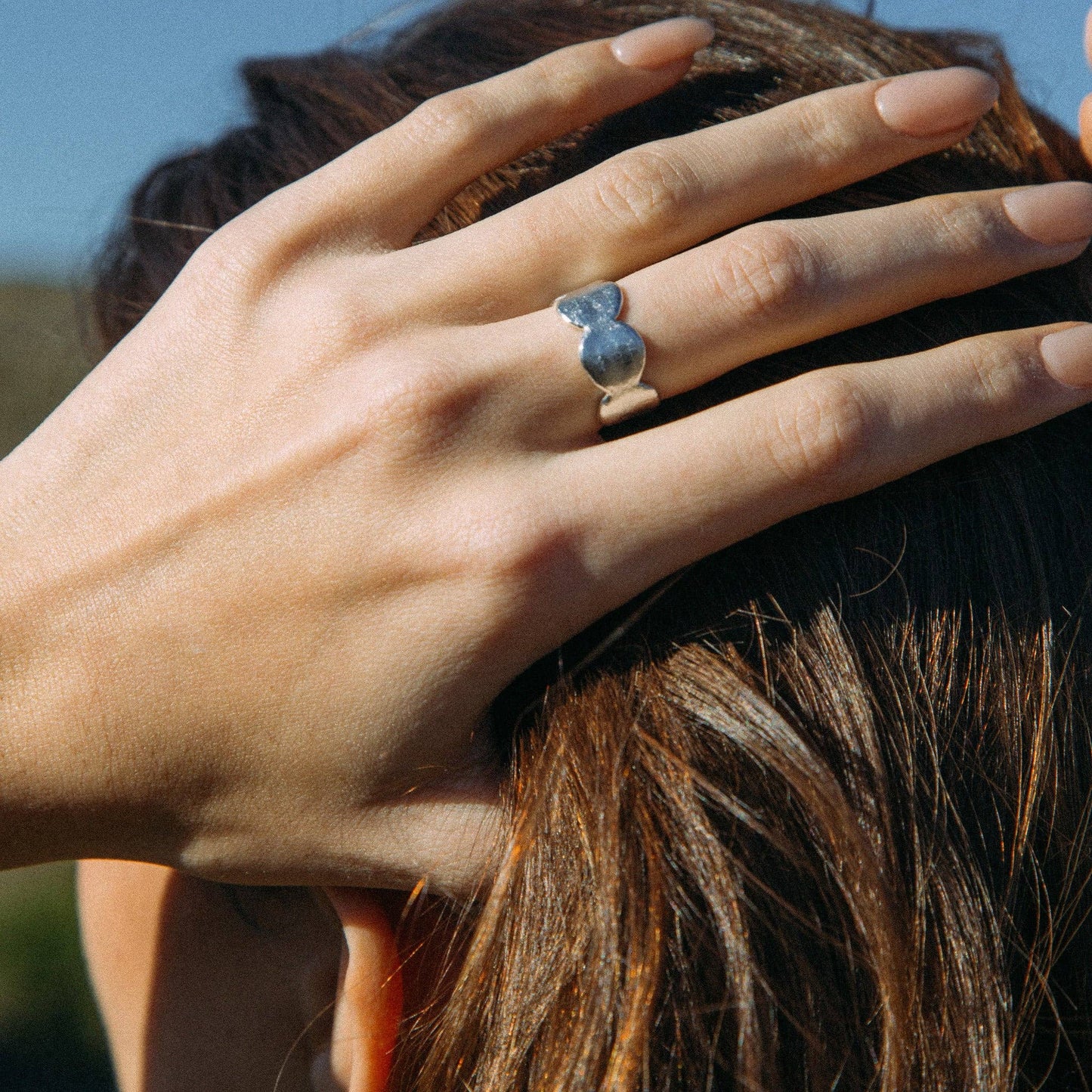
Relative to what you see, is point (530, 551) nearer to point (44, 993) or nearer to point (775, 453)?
point (775, 453)

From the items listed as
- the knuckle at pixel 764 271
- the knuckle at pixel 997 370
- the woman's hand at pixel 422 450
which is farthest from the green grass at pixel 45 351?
the knuckle at pixel 997 370

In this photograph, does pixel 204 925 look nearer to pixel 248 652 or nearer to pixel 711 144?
pixel 248 652

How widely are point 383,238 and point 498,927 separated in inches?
33.3

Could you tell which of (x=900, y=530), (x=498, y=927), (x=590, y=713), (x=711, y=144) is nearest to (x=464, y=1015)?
(x=498, y=927)

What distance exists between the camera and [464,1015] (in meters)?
1.14

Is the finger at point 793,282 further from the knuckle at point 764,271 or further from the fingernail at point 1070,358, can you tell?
the fingernail at point 1070,358

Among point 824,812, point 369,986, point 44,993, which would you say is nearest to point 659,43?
point 824,812

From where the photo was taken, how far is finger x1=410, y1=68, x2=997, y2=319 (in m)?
1.10

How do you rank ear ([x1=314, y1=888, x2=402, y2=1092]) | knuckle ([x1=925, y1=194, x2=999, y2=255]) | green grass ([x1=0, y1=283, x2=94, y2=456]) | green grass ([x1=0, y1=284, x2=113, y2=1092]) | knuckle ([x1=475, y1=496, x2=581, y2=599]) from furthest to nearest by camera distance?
green grass ([x1=0, y1=284, x2=113, y2=1092])
green grass ([x1=0, y1=283, x2=94, y2=456])
ear ([x1=314, y1=888, x2=402, y2=1092])
knuckle ([x1=925, y1=194, x2=999, y2=255])
knuckle ([x1=475, y1=496, x2=581, y2=599])

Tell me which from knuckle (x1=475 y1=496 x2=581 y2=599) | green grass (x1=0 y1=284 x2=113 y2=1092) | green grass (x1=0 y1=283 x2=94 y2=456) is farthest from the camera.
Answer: green grass (x1=0 y1=284 x2=113 y2=1092)

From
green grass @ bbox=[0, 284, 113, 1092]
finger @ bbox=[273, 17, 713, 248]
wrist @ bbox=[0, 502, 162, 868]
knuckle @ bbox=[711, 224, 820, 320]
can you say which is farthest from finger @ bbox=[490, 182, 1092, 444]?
green grass @ bbox=[0, 284, 113, 1092]

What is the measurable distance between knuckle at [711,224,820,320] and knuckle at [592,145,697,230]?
0.08 meters

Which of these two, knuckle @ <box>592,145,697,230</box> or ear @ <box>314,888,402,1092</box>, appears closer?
knuckle @ <box>592,145,697,230</box>

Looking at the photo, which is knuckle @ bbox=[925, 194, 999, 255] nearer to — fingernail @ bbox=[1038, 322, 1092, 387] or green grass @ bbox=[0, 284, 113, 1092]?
fingernail @ bbox=[1038, 322, 1092, 387]
